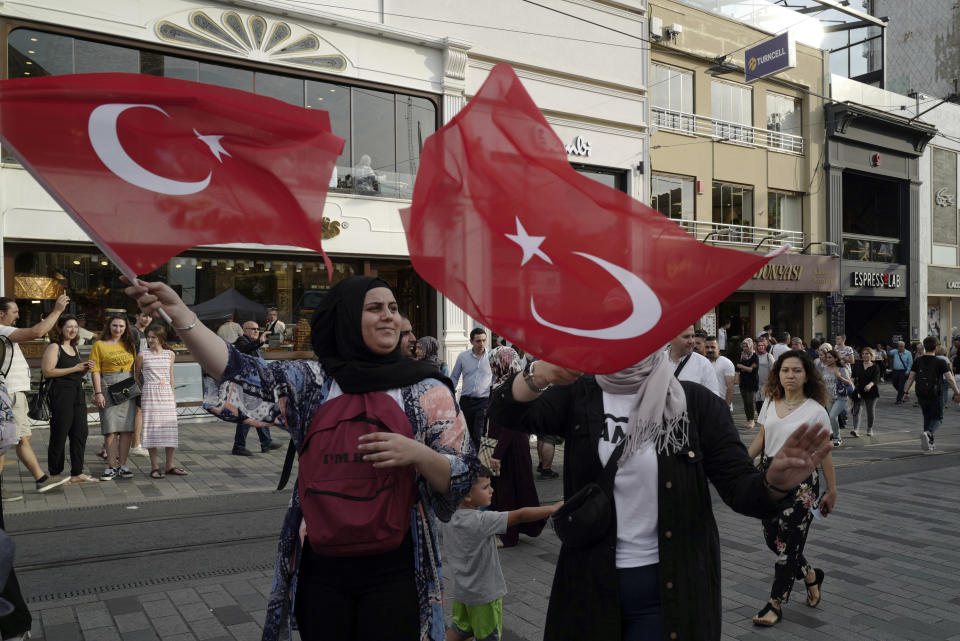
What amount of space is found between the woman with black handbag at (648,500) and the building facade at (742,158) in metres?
19.4

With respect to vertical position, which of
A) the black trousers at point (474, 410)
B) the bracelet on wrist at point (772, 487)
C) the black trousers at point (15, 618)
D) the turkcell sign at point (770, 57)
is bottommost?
the black trousers at point (15, 618)

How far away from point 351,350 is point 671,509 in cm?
126

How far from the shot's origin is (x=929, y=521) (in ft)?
24.4

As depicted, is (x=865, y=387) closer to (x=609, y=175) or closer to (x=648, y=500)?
(x=609, y=175)

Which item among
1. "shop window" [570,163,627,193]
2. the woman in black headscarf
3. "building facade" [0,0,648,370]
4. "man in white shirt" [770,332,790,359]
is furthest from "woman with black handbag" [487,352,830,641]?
"shop window" [570,163,627,193]

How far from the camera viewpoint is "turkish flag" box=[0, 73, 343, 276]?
2.91m

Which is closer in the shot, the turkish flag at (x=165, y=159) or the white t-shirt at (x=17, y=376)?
the turkish flag at (x=165, y=159)

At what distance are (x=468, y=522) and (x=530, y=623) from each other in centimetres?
102

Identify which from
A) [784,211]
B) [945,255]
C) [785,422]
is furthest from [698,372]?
[945,255]

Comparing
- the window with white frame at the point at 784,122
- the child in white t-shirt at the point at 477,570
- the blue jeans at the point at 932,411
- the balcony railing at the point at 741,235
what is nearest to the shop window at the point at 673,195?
the balcony railing at the point at 741,235

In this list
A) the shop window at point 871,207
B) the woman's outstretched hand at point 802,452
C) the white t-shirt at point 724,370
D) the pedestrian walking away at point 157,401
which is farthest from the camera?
the shop window at point 871,207

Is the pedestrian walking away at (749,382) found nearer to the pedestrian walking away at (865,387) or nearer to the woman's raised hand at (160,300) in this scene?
the pedestrian walking away at (865,387)

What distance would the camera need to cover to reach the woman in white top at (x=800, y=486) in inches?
193

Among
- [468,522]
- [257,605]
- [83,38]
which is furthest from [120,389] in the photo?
[83,38]
